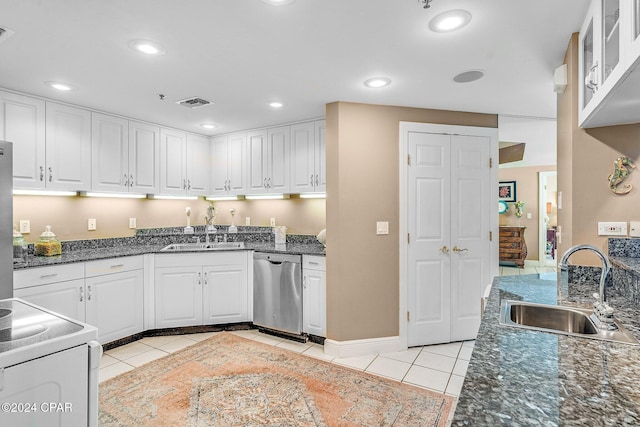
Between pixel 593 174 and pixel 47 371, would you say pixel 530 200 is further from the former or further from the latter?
pixel 47 371

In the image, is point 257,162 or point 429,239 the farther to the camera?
point 257,162

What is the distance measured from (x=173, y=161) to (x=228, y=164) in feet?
2.15

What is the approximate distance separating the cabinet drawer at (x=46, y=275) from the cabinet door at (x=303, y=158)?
215 centimetres

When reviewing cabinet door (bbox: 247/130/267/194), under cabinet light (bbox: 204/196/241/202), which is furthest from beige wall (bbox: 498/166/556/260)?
under cabinet light (bbox: 204/196/241/202)

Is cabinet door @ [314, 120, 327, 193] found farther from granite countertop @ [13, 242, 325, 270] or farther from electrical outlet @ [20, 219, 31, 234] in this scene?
electrical outlet @ [20, 219, 31, 234]

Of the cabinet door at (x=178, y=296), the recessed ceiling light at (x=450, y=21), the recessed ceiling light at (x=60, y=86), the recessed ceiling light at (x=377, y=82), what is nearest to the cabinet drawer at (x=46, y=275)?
the cabinet door at (x=178, y=296)

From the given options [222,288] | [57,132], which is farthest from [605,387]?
[57,132]

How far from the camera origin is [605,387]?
2.67 feet

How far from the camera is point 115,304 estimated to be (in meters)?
3.13

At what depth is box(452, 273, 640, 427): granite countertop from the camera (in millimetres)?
694

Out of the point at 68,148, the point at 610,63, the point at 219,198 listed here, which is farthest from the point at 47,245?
the point at 610,63

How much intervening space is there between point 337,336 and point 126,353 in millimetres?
1915

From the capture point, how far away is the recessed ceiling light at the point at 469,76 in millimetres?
2401

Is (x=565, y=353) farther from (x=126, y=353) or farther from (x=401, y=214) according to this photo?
(x=126, y=353)
